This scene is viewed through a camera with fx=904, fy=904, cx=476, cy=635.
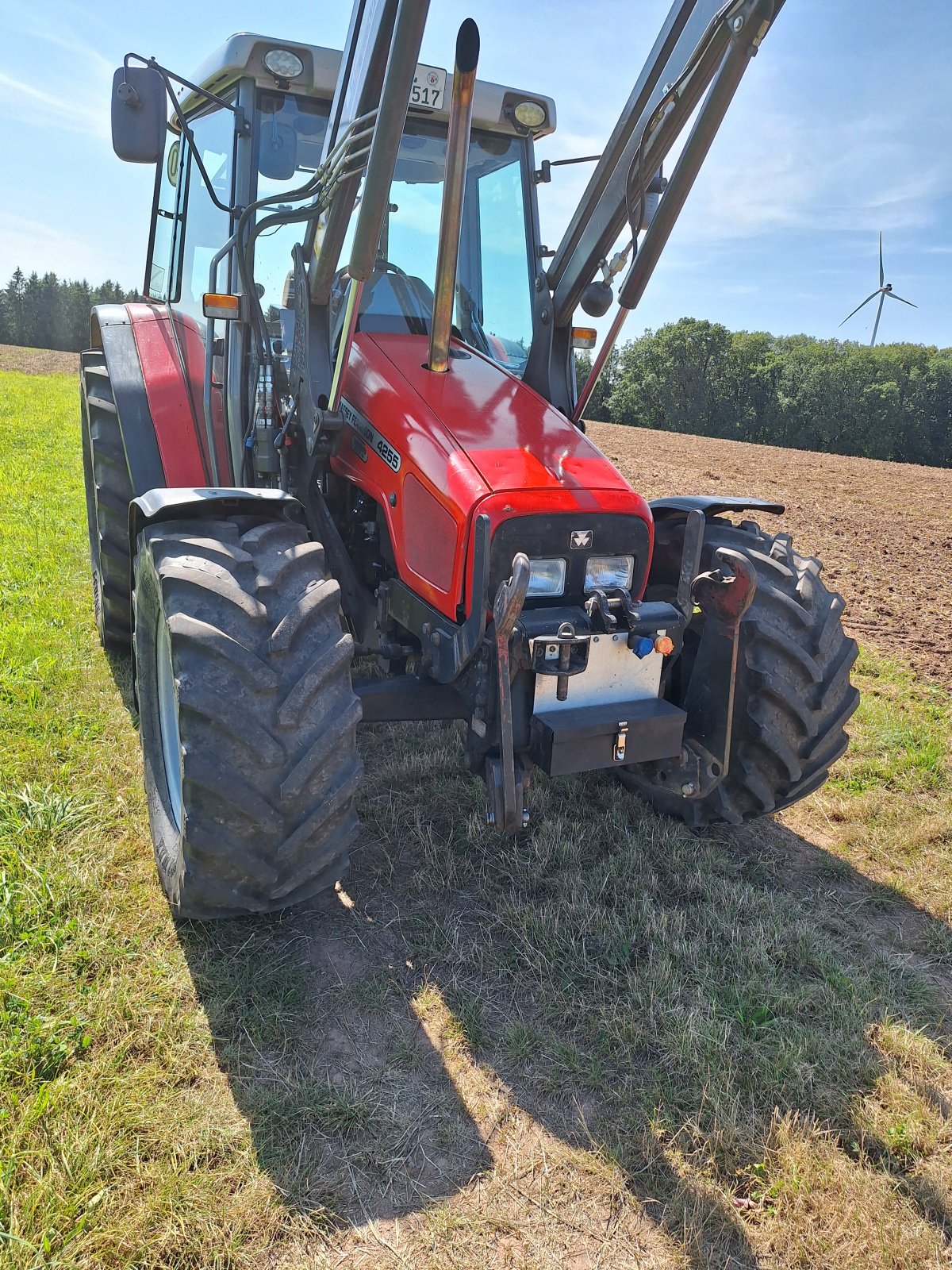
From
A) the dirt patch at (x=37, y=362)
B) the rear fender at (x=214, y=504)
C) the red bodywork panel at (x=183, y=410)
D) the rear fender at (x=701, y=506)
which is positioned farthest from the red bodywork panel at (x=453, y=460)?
the dirt patch at (x=37, y=362)

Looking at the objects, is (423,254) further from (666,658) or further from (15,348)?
(15,348)

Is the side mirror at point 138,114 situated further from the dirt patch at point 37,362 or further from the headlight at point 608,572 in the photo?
the dirt patch at point 37,362

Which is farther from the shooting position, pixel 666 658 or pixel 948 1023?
pixel 666 658

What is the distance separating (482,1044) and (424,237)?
2890 mm

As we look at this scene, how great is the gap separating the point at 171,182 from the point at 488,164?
5.32 ft

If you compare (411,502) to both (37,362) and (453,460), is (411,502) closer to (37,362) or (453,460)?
(453,460)

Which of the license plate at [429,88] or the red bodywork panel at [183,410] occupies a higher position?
the license plate at [429,88]

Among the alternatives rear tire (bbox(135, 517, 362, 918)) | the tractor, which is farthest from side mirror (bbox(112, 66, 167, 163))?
rear tire (bbox(135, 517, 362, 918))

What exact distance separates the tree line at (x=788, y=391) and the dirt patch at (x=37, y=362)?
20.5 metres

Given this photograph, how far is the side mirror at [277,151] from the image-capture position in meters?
3.39

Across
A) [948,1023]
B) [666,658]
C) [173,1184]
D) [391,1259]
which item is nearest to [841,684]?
[666,658]

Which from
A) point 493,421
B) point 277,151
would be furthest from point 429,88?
point 493,421

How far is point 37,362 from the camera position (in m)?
33.8

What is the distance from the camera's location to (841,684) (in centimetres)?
317
